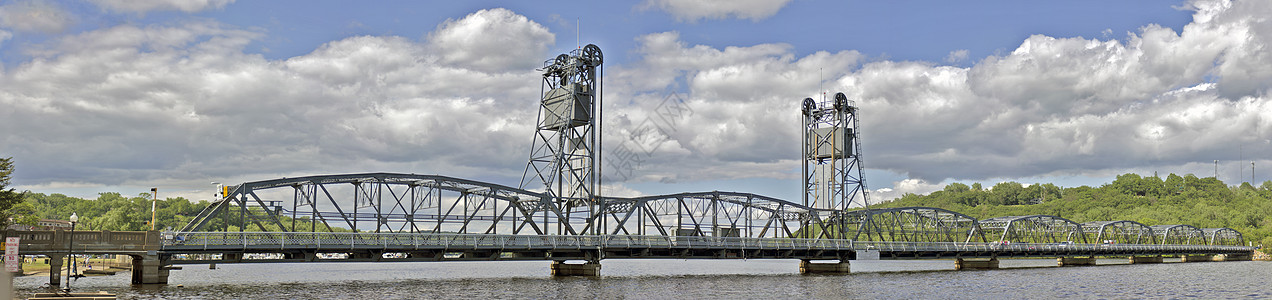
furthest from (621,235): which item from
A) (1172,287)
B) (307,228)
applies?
(307,228)

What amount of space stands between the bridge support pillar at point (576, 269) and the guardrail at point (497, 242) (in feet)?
10.1

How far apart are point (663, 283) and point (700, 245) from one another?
263 inches

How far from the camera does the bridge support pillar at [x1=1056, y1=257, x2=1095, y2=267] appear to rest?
135750mm

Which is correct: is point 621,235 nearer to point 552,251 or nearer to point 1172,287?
point 552,251

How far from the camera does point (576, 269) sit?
81938mm

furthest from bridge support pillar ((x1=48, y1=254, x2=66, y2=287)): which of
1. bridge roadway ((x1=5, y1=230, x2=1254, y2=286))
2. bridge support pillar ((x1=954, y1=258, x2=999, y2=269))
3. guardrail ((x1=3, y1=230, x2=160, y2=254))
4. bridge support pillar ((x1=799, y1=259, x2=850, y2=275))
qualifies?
bridge support pillar ((x1=954, y1=258, x2=999, y2=269))

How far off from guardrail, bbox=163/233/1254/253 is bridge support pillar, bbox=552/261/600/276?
3.09 m

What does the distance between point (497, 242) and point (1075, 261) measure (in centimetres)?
10267

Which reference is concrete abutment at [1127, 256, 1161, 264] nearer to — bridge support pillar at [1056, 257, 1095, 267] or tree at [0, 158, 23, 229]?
bridge support pillar at [1056, 257, 1095, 267]

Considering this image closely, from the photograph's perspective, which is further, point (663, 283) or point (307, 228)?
point (307, 228)

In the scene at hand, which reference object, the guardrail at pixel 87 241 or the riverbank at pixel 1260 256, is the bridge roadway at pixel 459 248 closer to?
the guardrail at pixel 87 241

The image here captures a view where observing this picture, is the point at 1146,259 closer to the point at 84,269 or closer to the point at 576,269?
the point at 576,269

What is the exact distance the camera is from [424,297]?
57.0m

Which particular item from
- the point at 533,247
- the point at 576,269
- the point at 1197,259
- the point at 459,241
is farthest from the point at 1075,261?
the point at 459,241
